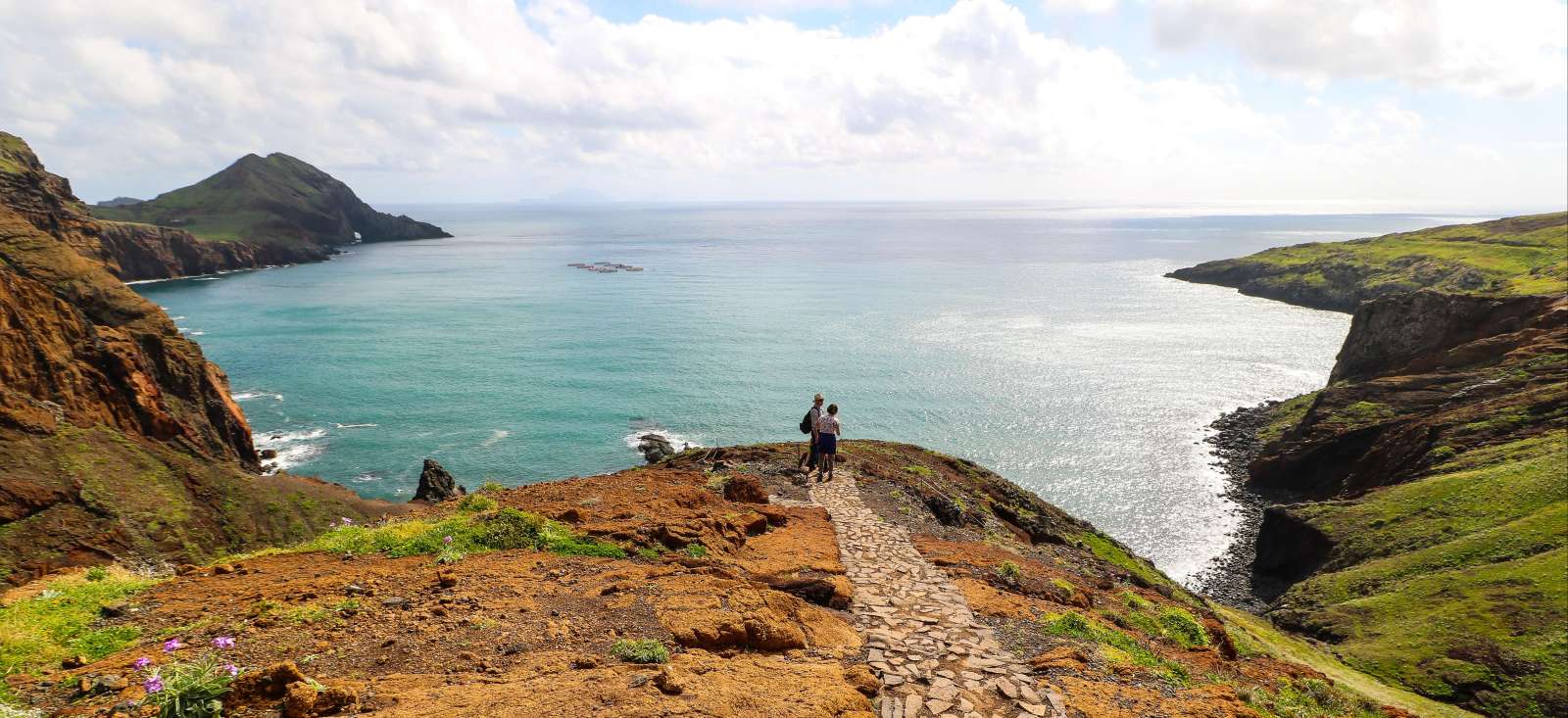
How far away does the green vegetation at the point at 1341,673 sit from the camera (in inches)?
882

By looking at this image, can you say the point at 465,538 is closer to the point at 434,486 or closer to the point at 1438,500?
the point at 434,486

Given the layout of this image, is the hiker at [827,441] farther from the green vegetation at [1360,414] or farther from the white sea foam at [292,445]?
the green vegetation at [1360,414]

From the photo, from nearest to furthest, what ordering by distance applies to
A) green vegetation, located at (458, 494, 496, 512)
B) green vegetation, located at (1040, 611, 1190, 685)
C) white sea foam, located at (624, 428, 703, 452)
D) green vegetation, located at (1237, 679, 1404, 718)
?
green vegetation, located at (1237, 679, 1404, 718)
green vegetation, located at (1040, 611, 1190, 685)
green vegetation, located at (458, 494, 496, 512)
white sea foam, located at (624, 428, 703, 452)

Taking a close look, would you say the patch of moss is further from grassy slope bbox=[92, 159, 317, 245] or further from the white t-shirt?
grassy slope bbox=[92, 159, 317, 245]

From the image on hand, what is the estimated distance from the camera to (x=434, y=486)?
4172 centimetres

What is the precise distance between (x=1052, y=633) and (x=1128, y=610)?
195 inches

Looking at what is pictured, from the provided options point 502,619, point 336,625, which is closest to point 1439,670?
point 502,619

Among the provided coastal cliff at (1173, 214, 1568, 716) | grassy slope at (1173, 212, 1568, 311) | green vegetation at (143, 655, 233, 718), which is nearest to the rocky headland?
green vegetation at (143, 655, 233, 718)

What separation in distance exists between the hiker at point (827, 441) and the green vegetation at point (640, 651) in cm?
1281

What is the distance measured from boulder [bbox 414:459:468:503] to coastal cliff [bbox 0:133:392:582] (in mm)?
6824

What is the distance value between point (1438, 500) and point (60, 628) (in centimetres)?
5232

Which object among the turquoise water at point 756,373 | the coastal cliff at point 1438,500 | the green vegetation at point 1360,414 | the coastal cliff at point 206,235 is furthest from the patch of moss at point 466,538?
the coastal cliff at point 206,235

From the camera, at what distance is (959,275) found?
170750 millimetres

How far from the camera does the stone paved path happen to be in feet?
33.4
